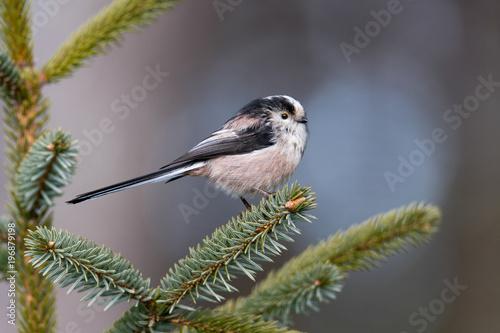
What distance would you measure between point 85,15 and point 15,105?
177 centimetres

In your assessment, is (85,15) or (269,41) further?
(269,41)

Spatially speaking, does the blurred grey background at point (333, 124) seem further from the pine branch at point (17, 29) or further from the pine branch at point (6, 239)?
the pine branch at point (6, 239)

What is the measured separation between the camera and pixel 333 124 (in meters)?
4.47

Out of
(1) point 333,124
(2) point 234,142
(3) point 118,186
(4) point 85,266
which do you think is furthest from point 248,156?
(1) point 333,124

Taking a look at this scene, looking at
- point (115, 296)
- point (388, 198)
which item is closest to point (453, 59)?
point (388, 198)

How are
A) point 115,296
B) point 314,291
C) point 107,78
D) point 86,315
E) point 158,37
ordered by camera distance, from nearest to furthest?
point 115,296, point 314,291, point 86,315, point 107,78, point 158,37

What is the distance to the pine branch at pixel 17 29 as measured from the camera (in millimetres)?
1454

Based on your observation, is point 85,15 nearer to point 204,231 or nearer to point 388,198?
point 204,231

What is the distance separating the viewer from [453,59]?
464 cm

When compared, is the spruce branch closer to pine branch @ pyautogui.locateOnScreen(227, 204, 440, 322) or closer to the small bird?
pine branch @ pyautogui.locateOnScreen(227, 204, 440, 322)

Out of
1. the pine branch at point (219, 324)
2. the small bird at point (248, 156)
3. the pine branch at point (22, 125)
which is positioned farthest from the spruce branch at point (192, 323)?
the small bird at point (248, 156)

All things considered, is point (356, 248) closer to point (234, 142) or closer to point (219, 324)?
point (219, 324)

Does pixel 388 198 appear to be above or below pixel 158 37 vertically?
below

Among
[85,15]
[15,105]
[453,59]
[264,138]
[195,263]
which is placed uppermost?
[85,15]
